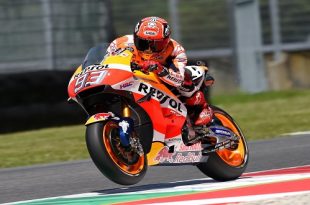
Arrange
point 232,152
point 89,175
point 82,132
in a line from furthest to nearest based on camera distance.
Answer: point 82,132, point 89,175, point 232,152

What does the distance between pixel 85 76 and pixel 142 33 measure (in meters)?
0.62

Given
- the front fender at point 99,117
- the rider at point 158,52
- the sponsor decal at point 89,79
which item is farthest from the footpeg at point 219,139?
the sponsor decal at point 89,79

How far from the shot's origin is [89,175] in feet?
30.1

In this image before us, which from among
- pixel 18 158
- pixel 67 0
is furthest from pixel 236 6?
pixel 18 158

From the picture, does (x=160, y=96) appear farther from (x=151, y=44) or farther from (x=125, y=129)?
(x=125, y=129)

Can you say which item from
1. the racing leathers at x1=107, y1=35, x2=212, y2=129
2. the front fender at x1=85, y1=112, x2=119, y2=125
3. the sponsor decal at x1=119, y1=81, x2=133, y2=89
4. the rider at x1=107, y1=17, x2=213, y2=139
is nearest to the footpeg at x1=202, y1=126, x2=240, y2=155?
the racing leathers at x1=107, y1=35, x2=212, y2=129

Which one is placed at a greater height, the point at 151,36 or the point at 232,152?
the point at 151,36

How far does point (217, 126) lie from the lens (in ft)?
27.0

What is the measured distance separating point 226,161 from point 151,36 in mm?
1443

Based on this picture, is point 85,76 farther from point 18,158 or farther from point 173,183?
point 18,158

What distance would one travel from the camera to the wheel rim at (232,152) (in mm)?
8195

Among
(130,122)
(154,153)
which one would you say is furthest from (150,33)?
(154,153)

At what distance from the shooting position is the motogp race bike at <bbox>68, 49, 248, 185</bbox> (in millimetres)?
6945

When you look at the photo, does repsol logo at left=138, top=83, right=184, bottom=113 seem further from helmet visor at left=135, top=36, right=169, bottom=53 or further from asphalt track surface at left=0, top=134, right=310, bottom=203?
asphalt track surface at left=0, top=134, right=310, bottom=203
